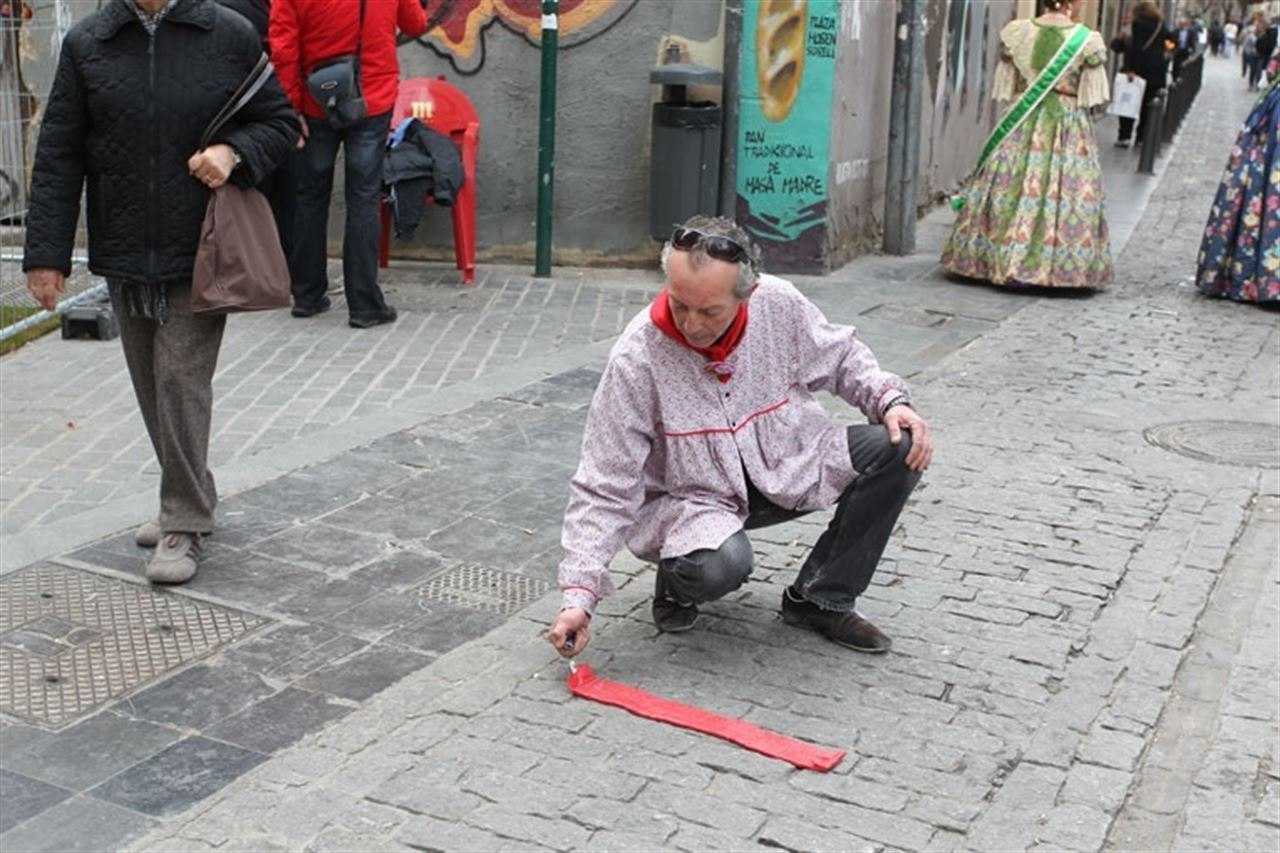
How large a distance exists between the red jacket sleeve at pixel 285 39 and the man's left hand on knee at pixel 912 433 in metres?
4.68

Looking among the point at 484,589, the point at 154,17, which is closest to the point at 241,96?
the point at 154,17

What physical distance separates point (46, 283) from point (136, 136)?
1.71 ft

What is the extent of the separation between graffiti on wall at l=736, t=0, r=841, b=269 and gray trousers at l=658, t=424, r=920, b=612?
5.70 m

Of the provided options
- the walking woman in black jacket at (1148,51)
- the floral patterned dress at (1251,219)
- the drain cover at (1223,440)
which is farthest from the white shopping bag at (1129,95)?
the drain cover at (1223,440)

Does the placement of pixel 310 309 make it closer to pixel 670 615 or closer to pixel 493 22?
pixel 493 22

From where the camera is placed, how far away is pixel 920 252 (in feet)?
38.0

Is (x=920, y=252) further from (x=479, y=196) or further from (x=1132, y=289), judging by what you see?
(x=479, y=196)

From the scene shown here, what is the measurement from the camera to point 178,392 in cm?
493

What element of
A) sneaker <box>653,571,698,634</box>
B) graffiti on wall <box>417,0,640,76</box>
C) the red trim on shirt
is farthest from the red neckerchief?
graffiti on wall <box>417,0,640,76</box>

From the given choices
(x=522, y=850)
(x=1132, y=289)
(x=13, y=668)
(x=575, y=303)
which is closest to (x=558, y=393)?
(x=575, y=303)

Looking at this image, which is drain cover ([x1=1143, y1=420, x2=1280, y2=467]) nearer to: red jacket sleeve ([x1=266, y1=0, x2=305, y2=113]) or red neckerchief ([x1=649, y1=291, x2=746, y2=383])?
red neckerchief ([x1=649, y1=291, x2=746, y2=383])

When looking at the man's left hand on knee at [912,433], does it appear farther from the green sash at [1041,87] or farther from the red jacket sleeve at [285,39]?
the green sash at [1041,87]

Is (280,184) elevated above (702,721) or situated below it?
above

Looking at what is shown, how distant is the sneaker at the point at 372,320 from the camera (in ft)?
27.4
